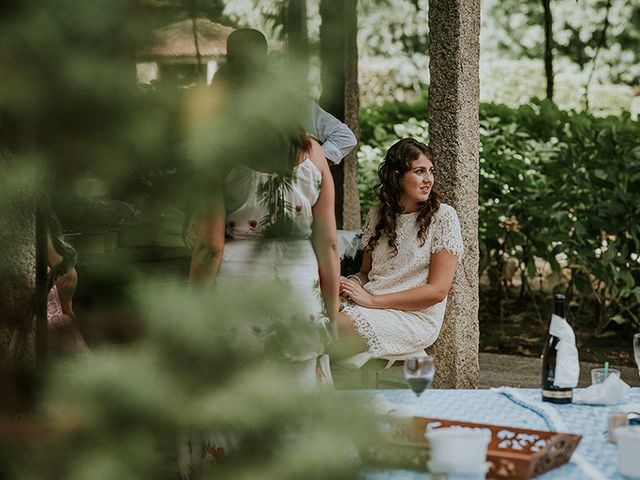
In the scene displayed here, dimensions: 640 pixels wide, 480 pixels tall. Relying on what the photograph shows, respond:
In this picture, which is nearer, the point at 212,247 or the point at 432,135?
the point at 212,247

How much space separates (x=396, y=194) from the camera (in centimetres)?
429

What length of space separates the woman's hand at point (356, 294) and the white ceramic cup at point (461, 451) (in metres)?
2.30

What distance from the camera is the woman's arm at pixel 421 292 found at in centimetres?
411

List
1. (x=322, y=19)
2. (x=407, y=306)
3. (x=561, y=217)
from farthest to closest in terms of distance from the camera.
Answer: (x=561, y=217) < (x=407, y=306) < (x=322, y=19)

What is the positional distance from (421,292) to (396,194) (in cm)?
48

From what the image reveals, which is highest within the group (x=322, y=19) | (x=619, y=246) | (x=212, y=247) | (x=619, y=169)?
(x=322, y=19)

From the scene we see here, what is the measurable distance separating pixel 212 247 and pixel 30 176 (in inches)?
7.1

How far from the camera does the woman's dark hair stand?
4.20m

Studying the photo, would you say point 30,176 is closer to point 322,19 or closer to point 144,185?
point 144,185

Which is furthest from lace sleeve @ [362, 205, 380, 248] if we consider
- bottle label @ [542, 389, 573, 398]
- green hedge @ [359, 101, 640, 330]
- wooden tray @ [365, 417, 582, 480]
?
green hedge @ [359, 101, 640, 330]

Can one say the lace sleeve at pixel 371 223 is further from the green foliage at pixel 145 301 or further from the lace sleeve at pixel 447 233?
the green foliage at pixel 145 301

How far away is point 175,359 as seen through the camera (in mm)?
834

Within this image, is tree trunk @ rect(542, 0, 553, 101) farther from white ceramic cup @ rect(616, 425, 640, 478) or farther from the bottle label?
white ceramic cup @ rect(616, 425, 640, 478)

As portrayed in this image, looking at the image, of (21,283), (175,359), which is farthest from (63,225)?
(175,359)
